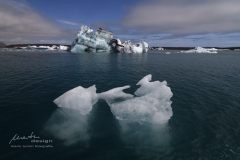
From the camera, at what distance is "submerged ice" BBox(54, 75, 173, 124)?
31.8 feet

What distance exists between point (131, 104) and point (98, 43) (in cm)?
7608

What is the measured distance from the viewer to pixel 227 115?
419 inches

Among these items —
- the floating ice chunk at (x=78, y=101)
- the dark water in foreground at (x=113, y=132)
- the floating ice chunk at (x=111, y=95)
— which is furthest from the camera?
the floating ice chunk at (x=111, y=95)

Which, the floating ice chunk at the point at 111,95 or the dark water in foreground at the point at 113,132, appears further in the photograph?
the floating ice chunk at the point at 111,95

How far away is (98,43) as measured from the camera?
266ft

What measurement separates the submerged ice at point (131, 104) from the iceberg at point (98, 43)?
2687 inches

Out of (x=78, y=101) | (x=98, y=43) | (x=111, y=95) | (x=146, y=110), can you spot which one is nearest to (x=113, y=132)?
(x=146, y=110)

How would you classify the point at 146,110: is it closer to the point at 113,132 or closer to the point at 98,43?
the point at 113,132

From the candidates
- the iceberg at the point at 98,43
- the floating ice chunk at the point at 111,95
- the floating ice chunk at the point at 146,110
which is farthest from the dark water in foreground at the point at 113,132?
the iceberg at the point at 98,43

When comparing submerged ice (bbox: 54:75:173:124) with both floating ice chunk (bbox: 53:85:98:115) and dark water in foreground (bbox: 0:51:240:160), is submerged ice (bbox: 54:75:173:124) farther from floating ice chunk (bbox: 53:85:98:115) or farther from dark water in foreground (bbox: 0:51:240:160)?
dark water in foreground (bbox: 0:51:240:160)

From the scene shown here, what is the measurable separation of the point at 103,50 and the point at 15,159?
85.2 metres

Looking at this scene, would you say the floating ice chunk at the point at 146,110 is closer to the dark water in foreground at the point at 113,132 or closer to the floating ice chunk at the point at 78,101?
the dark water in foreground at the point at 113,132

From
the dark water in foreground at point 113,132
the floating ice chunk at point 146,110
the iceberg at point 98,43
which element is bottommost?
the dark water in foreground at point 113,132

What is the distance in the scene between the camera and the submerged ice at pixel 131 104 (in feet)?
31.8
